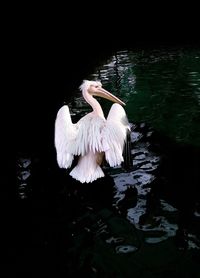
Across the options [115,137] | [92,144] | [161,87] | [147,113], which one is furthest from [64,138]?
[161,87]

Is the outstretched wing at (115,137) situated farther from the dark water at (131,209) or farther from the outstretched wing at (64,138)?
the outstretched wing at (64,138)

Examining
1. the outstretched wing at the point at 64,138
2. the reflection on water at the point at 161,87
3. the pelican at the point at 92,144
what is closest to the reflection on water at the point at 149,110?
the reflection on water at the point at 161,87

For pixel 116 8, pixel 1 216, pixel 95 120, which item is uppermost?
pixel 116 8

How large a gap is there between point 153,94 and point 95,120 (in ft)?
10.3

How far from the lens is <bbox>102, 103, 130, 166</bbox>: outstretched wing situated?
3.56m

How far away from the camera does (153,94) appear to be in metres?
6.86

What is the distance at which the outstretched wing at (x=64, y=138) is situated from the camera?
3727 millimetres

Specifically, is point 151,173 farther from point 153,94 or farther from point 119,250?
point 153,94

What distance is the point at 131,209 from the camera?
334cm

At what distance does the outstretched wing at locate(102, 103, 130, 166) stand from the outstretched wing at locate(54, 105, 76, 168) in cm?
39

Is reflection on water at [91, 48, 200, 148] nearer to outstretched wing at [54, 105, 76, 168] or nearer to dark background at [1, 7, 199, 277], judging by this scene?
dark background at [1, 7, 199, 277]

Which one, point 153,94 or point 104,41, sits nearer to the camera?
point 153,94

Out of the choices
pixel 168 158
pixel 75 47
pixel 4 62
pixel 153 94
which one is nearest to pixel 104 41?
pixel 75 47

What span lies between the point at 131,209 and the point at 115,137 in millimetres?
726
